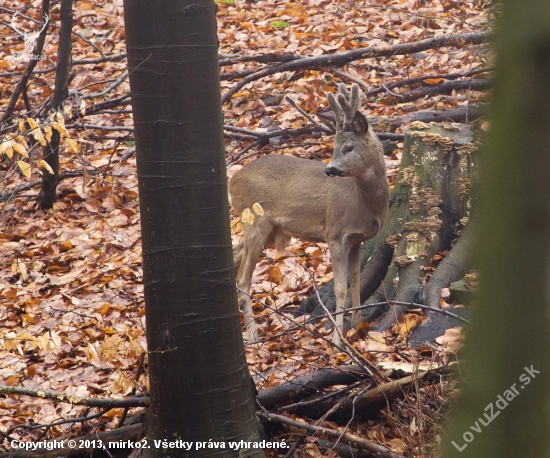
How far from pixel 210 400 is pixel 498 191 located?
268 centimetres

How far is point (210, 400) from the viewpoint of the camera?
341 cm

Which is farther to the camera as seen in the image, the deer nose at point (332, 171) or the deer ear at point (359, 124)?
the deer ear at point (359, 124)

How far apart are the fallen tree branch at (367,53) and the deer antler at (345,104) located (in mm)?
3074

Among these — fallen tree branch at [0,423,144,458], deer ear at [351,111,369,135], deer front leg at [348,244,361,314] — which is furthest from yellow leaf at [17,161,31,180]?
deer front leg at [348,244,361,314]

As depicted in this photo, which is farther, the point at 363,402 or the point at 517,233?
the point at 363,402

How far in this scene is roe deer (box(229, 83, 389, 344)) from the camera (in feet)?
21.7

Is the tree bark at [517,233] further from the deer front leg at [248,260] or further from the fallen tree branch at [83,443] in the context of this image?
the deer front leg at [248,260]

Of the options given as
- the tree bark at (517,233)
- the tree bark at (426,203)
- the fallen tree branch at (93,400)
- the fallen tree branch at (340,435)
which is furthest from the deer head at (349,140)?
the tree bark at (517,233)

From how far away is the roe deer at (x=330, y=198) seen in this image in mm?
6603

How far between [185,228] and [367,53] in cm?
673

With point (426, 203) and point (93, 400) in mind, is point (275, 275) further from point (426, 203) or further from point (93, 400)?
point (93, 400)

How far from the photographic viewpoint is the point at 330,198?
7168 mm

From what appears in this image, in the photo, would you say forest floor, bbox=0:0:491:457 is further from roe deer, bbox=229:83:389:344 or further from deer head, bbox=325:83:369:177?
deer head, bbox=325:83:369:177

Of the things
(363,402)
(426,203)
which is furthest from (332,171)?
(363,402)
